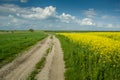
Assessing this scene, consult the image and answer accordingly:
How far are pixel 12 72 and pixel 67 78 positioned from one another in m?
3.78

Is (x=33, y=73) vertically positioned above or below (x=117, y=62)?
below

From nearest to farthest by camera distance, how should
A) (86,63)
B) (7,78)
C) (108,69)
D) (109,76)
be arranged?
(109,76)
(108,69)
(7,78)
(86,63)

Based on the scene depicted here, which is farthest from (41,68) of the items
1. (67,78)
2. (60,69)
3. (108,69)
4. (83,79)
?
(108,69)

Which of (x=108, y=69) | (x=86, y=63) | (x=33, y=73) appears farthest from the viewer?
(x=86, y=63)

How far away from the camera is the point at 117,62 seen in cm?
1210

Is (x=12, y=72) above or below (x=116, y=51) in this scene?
below

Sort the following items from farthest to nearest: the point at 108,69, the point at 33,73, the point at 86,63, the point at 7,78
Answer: the point at 86,63 < the point at 33,73 < the point at 7,78 < the point at 108,69

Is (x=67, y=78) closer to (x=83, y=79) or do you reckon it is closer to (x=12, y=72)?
(x=83, y=79)

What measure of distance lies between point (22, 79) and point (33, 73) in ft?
5.42

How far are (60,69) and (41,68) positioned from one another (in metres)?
1.37

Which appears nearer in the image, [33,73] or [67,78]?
[67,78]

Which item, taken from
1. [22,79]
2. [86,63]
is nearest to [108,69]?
[86,63]

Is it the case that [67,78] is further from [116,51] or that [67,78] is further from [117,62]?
[116,51]

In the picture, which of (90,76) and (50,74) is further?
(50,74)
